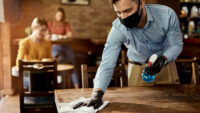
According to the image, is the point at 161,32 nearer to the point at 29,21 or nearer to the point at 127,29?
the point at 127,29

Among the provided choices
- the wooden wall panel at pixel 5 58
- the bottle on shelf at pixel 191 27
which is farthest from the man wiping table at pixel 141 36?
the bottle on shelf at pixel 191 27

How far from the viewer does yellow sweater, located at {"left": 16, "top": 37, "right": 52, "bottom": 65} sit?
136 inches

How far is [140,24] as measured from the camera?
6.47 feet

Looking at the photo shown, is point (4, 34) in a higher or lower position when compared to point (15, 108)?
higher

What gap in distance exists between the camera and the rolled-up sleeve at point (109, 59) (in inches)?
70.5

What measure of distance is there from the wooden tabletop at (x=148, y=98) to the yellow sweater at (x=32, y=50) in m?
1.73

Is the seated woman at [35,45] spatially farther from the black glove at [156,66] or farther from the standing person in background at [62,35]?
the black glove at [156,66]

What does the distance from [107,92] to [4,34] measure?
2.93 metres

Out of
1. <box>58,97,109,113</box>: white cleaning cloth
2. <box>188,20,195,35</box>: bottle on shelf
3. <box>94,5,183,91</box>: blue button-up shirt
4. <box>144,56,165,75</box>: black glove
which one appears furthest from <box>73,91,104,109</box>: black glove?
<box>188,20,195,35</box>: bottle on shelf

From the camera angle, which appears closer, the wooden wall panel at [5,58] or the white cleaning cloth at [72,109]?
the white cleaning cloth at [72,109]

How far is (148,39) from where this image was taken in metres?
2.05

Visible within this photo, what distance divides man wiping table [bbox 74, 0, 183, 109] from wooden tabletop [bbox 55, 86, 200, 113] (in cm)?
13

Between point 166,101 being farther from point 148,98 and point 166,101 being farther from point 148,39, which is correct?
point 148,39

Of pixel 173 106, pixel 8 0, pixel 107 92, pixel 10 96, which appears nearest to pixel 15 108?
pixel 10 96
